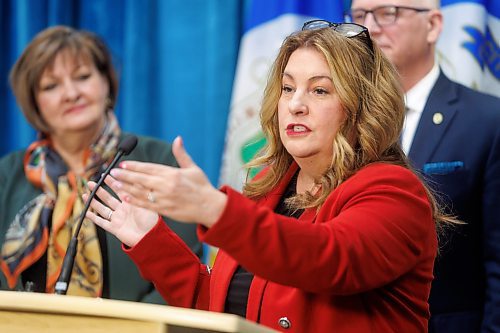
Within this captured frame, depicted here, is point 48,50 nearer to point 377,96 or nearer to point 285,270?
point 377,96

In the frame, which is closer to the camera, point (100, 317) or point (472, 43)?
point (100, 317)

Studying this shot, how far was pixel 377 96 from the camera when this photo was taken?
2131 mm

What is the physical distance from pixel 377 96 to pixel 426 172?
0.78 metres

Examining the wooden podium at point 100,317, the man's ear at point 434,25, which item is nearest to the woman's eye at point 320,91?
the wooden podium at point 100,317

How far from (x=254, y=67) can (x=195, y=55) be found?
488mm

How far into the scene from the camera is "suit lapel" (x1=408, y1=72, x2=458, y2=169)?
289 centimetres

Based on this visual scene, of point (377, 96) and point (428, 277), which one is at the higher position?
point (377, 96)

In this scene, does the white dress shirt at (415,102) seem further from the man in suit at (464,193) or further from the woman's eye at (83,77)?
the woman's eye at (83,77)

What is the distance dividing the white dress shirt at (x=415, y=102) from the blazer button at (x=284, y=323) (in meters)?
1.21

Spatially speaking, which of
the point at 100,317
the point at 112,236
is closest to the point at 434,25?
the point at 112,236

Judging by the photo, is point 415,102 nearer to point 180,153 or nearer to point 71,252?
point 71,252

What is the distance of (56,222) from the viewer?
343cm

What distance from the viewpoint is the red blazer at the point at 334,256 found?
5.58 ft

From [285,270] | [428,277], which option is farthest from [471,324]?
[285,270]
